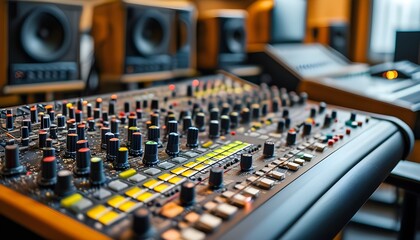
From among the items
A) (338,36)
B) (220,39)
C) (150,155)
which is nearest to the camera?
(150,155)

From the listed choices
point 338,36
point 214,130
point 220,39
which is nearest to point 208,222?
point 214,130

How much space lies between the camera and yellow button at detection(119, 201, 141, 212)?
18.7 inches

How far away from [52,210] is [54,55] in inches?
37.3

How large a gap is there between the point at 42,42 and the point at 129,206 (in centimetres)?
99

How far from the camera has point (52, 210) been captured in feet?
1.53

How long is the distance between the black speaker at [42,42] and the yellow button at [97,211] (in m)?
0.88

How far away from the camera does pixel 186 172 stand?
61 cm

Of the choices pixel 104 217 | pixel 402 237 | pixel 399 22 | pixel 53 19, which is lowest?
pixel 402 237

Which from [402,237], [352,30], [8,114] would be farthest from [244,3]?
[8,114]

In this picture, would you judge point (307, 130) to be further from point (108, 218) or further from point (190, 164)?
point (108, 218)

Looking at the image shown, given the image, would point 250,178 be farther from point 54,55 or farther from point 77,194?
point 54,55

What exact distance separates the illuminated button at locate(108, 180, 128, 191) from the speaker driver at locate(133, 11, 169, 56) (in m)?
1.06

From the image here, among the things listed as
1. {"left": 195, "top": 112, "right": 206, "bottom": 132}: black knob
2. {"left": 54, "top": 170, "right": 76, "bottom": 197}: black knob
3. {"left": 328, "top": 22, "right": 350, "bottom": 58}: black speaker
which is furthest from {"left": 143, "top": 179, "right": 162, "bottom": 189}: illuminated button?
{"left": 328, "top": 22, "right": 350, "bottom": 58}: black speaker

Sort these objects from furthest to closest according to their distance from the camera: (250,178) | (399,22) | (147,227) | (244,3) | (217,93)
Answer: (399,22), (244,3), (217,93), (250,178), (147,227)
